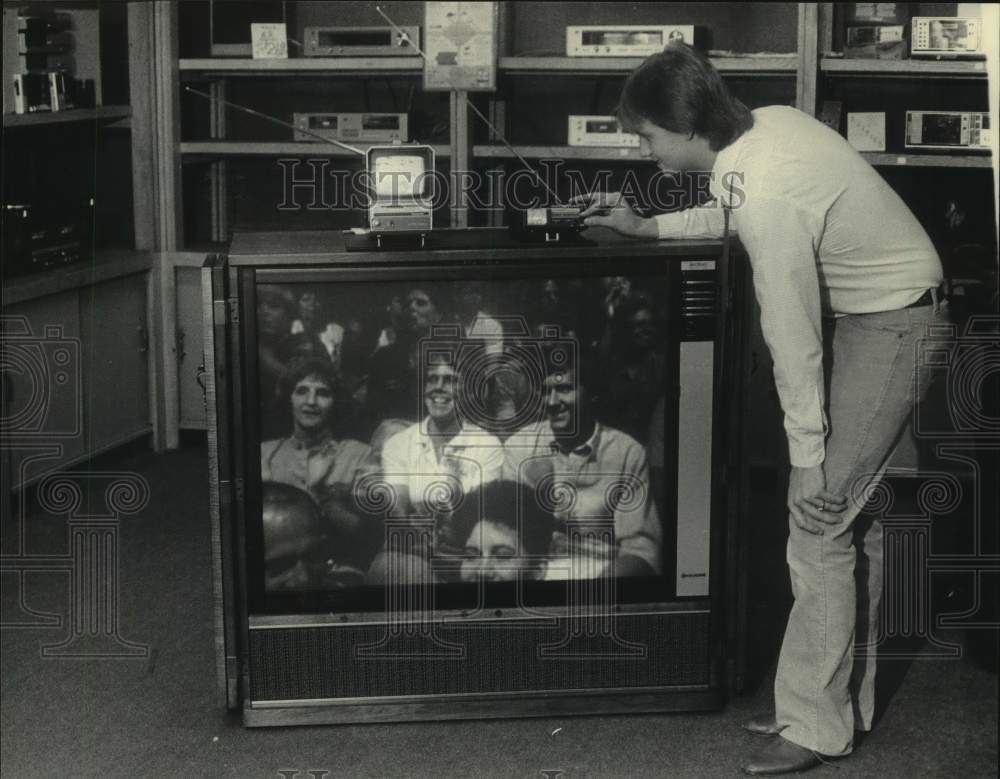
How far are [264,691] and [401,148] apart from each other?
1061 mm

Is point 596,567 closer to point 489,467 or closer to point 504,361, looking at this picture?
point 489,467

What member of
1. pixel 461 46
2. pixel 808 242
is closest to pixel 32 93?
pixel 461 46

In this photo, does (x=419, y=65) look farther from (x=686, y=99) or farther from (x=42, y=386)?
(x=686, y=99)

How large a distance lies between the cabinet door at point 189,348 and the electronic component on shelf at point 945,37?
252 cm

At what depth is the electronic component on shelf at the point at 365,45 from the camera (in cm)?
436

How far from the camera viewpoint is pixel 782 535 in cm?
377

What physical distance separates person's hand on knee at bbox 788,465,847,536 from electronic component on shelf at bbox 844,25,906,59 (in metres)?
2.36

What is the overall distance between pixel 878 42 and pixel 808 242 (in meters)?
2.33

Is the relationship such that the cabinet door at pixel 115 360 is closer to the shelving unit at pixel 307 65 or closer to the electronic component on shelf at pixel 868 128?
the shelving unit at pixel 307 65

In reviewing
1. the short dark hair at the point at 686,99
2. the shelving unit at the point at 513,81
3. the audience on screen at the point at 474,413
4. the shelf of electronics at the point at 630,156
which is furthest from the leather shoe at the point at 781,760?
the shelf of electronics at the point at 630,156

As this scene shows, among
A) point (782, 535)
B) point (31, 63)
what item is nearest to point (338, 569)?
point (782, 535)

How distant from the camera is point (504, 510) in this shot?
7.90ft

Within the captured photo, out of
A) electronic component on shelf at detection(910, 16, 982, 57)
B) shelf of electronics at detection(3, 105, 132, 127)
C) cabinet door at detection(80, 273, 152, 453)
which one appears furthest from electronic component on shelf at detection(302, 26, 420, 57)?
electronic component on shelf at detection(910, 16, 982, 57)

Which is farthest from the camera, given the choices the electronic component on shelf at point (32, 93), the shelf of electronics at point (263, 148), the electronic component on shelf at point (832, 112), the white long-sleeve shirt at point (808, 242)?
the shelf of electronics at point (263, 148)
